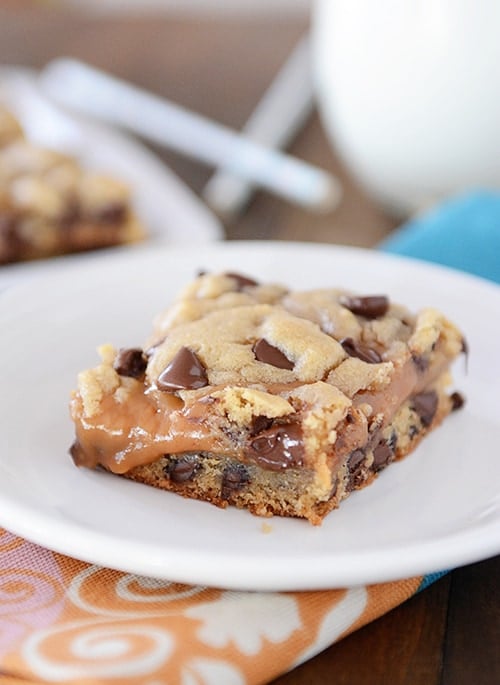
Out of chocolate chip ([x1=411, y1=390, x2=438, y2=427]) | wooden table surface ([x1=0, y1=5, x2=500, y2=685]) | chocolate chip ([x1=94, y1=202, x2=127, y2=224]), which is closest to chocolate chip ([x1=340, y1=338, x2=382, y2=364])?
chocolate chip ([x1=411, y1=390, x2=438, y2=427])

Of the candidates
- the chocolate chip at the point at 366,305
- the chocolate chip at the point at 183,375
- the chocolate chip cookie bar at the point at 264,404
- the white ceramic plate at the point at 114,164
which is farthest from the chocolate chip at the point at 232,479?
the white ceramic plate at the point at 114,164

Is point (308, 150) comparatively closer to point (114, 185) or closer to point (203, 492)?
point (114, 185)

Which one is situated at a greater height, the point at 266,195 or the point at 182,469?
the point at 182,469

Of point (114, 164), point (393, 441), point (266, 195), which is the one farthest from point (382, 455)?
point (114, 164)

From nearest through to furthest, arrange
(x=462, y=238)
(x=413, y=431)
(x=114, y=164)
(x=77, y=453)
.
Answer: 1. (x=77, y=453)
2. (x=413, y=431)
3. (x=462, y=238)
4. (x=114, y=164)

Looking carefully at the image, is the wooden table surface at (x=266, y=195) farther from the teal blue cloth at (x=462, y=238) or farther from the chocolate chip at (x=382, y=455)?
the teal blue cloth at (x=462, y=238)

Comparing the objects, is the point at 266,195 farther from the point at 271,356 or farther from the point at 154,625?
the point at 154,625
